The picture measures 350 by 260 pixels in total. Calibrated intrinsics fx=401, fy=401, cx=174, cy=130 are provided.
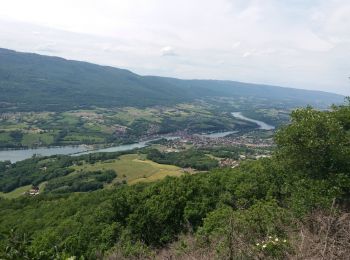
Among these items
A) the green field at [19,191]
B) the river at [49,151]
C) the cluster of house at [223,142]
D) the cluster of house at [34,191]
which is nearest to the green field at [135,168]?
the green field at [19,191]

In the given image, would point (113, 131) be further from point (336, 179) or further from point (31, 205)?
point (336, 179)

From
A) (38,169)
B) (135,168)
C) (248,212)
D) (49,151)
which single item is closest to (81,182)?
(135,168)

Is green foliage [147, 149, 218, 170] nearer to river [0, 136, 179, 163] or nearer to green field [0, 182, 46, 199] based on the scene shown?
river [0, 136, 179, 163]

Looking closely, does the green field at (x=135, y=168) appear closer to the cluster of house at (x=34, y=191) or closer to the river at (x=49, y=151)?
the cluster of house at (x=34, y=191)

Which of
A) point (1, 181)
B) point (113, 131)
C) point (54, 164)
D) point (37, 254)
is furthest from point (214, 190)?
point (113, 131)

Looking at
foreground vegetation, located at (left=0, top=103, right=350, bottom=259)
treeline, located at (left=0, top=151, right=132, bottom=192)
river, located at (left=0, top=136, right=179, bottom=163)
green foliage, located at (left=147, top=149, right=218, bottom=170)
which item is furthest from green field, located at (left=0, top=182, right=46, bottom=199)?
foreground vegetation, located at (left=0, top=103, right=350, bottom=259)

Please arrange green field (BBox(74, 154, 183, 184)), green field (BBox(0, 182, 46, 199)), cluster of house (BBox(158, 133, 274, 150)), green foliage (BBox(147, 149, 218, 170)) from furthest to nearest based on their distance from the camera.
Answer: cluster of house (BBox(158, 133, 274, 150)) → green foliage (BBox(147, 149, 218, 170)) → green field (BBox(74, 154, 183, 184)) → green field (BBox(0, 182, 46, 199))
